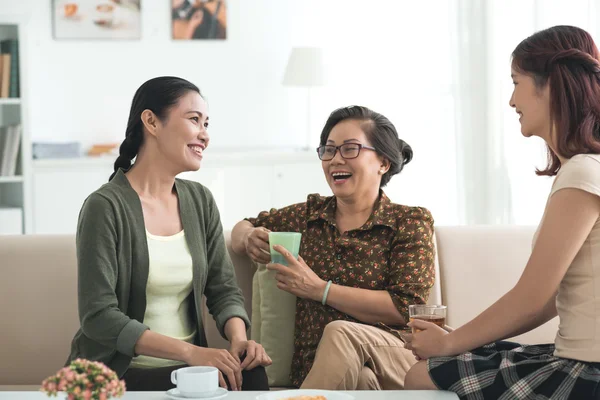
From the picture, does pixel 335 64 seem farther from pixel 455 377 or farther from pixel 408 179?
pixel 455 377

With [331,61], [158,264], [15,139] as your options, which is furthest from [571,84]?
[15,139]

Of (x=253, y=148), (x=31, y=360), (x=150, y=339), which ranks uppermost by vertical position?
(x=253, y=148)

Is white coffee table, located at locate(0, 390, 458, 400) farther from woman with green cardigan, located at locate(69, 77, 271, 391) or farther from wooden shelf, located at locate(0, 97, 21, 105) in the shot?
wooden shelf, located at locate(0, 97, 21, 105)

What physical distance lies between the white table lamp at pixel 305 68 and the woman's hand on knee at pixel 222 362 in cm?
336

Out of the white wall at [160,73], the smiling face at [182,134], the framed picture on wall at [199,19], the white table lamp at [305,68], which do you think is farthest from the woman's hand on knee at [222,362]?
the framed picture on wall at [199,19]

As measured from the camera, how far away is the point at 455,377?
1.72m

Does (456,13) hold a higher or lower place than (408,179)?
higher

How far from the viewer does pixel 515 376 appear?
1.69 metres

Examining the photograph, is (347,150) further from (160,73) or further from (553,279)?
(160,73)

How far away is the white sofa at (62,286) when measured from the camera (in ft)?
7.84

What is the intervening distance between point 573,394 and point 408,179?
3.88 metres

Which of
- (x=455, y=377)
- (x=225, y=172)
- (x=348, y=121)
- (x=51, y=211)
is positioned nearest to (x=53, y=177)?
(x=51, y=211)

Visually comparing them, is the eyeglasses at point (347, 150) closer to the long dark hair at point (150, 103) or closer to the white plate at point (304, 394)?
the long dark hair at point (150, 103)

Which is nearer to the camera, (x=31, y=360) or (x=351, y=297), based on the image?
(x=351, y=297)
